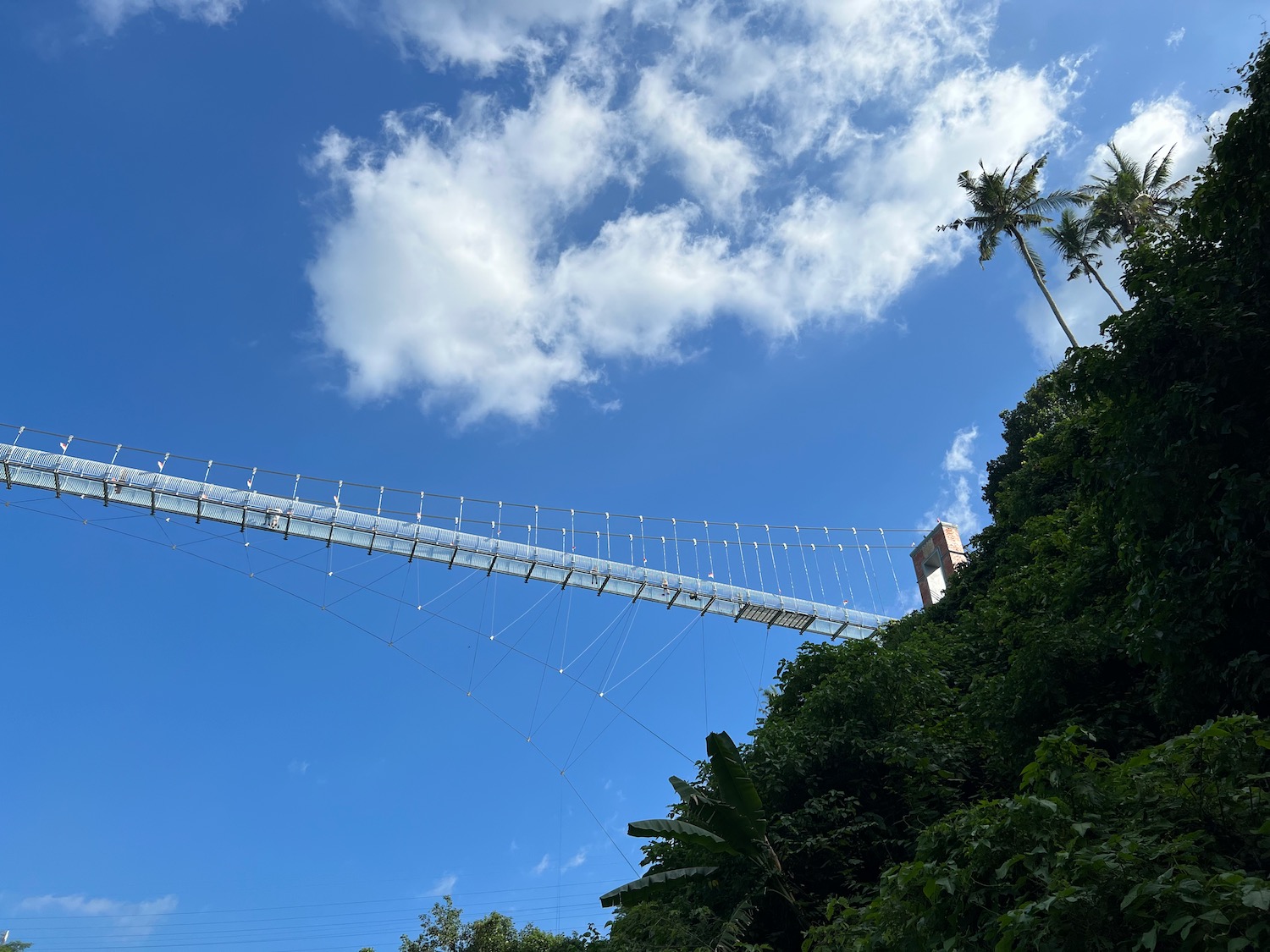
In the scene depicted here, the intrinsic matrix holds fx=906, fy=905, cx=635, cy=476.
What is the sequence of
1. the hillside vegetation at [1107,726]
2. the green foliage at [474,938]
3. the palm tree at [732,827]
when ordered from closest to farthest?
the hillside vegetation at [1107,726], the palm tree at [732,827], the green foliage at [474,938]

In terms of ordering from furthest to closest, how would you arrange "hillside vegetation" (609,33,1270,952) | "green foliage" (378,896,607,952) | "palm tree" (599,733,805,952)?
"green foliage" (378,896,607,952) → "palm tree" (599,733,805,952) → "hillside vegetation" (609,33,1270,952)

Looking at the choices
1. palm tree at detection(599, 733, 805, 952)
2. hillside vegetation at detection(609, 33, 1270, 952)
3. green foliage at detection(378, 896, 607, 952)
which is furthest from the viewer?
green foliage at detection(378, 896, 607, 952)

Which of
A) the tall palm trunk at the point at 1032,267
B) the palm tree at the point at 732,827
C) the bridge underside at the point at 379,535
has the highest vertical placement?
the tall palm trunk at the point at 1032,267

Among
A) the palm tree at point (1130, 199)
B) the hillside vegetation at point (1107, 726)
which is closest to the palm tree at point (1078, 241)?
the palm tree at point (1130, 199)

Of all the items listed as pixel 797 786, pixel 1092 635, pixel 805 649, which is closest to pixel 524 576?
pixel 805 649

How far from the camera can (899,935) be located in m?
8.25

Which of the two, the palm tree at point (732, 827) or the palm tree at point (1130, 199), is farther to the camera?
the palm tree at point (1130, 199)

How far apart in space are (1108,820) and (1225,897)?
85.4 inches

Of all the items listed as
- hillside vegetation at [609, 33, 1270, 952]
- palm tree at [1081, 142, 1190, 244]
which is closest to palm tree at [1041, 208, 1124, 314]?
palm tree at [1081, 142, 1190, 244]

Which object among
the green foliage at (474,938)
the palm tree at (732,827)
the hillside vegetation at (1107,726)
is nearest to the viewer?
the hillside vegetation at (1107,726)

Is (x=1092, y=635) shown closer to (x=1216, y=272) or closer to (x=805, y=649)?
(x=1216, y=272)

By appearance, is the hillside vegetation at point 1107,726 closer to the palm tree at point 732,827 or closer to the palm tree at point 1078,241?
the palm tree at point 732,827

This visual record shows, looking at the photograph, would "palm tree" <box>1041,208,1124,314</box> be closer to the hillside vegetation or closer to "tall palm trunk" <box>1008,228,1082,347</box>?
"tall palm trunk" <box>1008,228,1082,347</box>

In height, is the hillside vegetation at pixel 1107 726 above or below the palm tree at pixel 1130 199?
below
